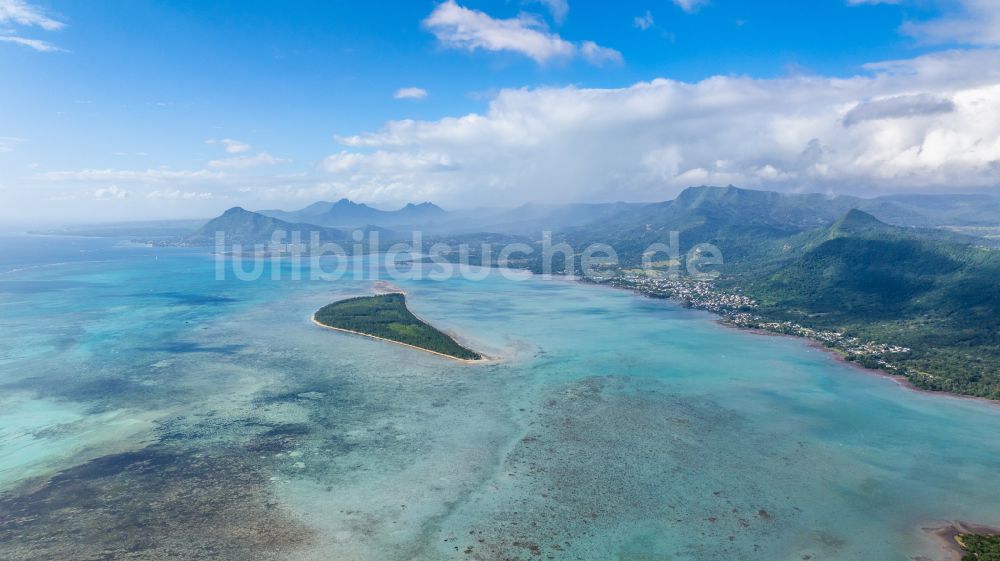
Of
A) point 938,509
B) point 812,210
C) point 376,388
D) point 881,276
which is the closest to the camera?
point 938,509

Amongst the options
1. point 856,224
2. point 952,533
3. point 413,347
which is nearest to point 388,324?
point 413,347

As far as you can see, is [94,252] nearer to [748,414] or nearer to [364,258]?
[364,258]

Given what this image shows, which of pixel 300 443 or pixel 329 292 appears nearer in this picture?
pixel 300 443

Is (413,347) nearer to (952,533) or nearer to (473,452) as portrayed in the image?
(473,452)

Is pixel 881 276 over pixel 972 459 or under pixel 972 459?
over

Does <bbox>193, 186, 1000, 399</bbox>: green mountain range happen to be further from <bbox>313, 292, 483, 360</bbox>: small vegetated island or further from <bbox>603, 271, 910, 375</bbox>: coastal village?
<bbox>313, 292, 483, 360</bbox>: small vegetated island

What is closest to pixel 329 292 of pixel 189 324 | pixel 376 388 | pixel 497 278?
pixel 189 324
